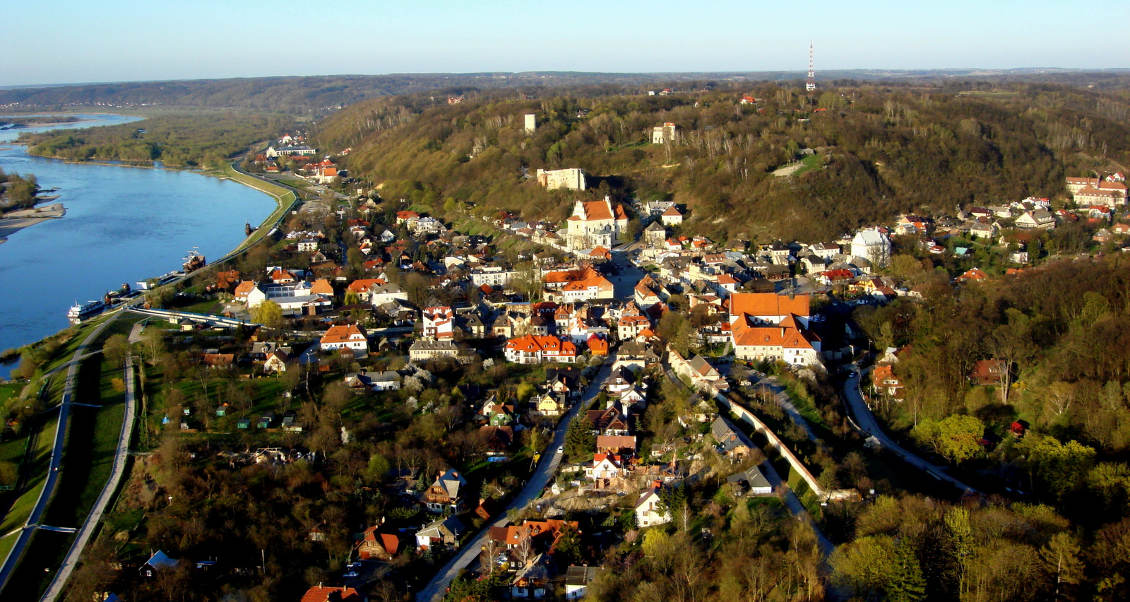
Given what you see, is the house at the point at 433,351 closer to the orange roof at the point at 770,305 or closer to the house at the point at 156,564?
the orange roof at the point at 770,305

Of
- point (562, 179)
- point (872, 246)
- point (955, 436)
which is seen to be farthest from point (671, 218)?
point (955, 436)

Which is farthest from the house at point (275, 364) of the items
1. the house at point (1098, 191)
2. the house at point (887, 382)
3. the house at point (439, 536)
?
the house at point (1098, 191)

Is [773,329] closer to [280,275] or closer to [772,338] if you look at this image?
[772,338]

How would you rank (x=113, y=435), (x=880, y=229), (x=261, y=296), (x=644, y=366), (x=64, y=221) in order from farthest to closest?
1. (x=64, y=221)
2. (x=880, y=229)
3. (x=261, y=296)
4. (x=644, y=366)
5. (x=113, y=435)

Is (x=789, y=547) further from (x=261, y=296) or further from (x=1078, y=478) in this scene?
(x=261, y=296)

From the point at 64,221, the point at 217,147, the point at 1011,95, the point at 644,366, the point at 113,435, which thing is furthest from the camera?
the point at 217,147

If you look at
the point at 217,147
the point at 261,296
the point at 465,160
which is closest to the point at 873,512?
the point at 261,296
